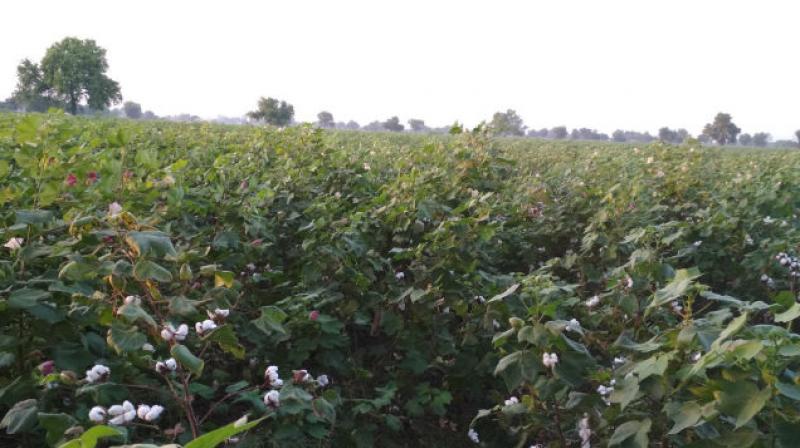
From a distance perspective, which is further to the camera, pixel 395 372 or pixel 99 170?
pixel 395 372

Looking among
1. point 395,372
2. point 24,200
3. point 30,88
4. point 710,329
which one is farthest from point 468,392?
point 30,88

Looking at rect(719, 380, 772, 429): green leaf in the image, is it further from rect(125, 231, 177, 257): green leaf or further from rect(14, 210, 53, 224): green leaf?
rect(14, 210, 53, 224): green leaf

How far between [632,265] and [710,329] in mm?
848

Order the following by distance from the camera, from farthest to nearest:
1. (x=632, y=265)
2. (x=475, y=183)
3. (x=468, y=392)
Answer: (x=475, y=183) < (x=468, y=392) < (x=632, y=265)

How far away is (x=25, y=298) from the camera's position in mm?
1448

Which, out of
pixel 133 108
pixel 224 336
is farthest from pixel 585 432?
pixel 133 108

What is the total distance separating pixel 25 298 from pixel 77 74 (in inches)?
2439

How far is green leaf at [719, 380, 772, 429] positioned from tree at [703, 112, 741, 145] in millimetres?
89449

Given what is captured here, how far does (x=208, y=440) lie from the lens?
0.56m

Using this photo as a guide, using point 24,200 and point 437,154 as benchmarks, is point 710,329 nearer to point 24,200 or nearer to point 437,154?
point 24,200

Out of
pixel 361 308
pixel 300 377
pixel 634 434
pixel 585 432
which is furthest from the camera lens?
pixel 361 308

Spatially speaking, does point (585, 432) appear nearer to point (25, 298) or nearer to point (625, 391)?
point (625, 391)

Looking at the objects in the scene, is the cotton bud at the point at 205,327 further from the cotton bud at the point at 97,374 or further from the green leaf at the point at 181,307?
the cotton bud at the point at 97,374

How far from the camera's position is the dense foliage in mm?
1342
